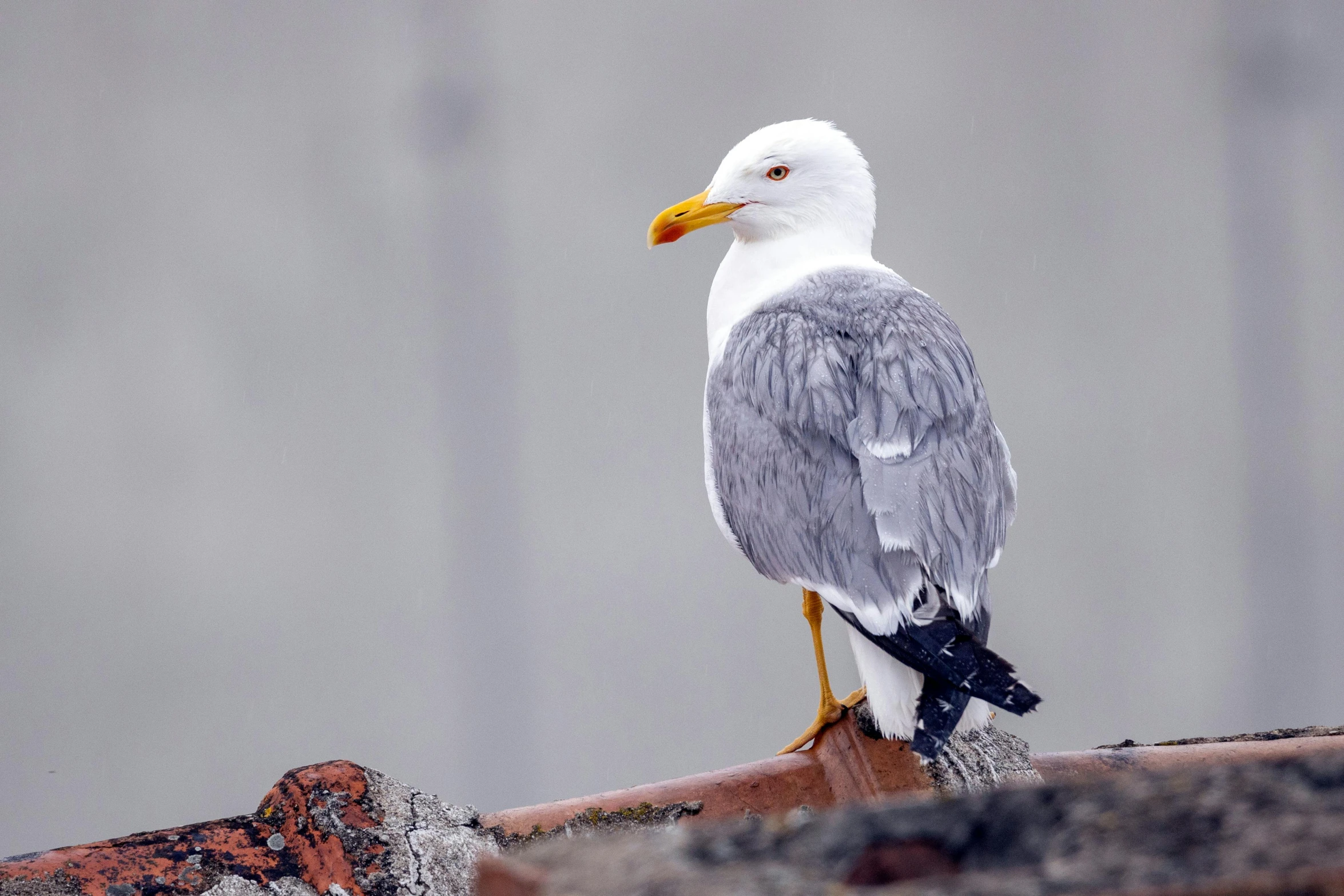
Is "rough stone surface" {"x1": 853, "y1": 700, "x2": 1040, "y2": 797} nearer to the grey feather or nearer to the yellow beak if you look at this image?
the grey feather

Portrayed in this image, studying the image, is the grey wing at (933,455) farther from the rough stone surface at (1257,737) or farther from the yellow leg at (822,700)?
the rough stone surface at (1257,737)

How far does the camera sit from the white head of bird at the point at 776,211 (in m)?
1.72

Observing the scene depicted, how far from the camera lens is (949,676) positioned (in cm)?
100

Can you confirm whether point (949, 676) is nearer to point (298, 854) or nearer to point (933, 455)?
point (933, 455)

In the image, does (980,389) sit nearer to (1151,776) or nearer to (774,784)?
(774,784)

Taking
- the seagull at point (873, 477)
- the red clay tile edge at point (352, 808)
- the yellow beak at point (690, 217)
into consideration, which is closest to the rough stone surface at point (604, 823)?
the red clay tile edge at point (352, 808)

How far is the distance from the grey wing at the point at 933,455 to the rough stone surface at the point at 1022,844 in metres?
0.66

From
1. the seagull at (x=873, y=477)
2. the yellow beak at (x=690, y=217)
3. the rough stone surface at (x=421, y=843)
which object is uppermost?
the yellow beak at (x=690, y=217)

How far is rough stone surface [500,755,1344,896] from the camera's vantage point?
404mm

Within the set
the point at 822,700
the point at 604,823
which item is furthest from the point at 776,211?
the point at 604,823

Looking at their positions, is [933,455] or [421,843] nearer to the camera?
[421,843]

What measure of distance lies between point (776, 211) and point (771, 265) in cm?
9

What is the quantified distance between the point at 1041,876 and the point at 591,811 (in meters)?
0.83

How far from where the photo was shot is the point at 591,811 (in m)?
1.18
